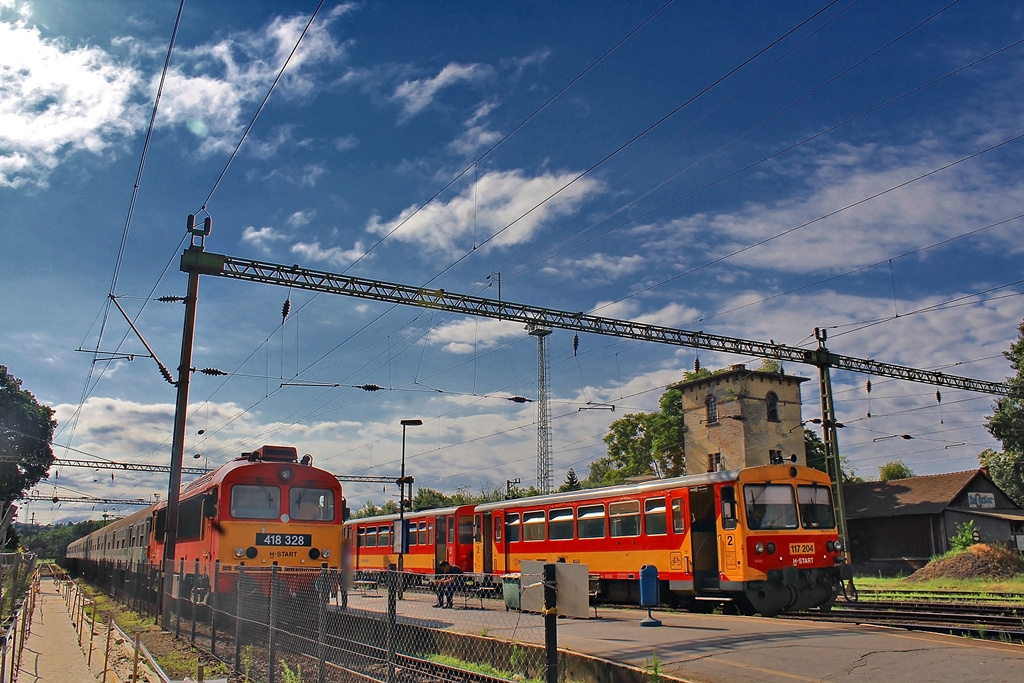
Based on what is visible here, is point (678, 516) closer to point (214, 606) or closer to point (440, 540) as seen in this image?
point (214, 606)

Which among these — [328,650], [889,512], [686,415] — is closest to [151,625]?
[328,650]

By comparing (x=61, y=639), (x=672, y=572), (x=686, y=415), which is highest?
(x=686, y=415)

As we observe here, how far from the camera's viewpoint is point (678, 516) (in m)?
16.5

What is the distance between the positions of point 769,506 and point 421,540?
1679cm

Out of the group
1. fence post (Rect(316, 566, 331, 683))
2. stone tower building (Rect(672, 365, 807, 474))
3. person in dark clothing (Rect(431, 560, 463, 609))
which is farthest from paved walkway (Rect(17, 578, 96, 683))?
stone tower building (Rect(672, 365, 807, 474))

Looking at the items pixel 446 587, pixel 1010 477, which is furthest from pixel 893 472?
pixel 446 587

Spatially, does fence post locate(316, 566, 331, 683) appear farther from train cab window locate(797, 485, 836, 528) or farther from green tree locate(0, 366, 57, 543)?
green tree locate(0, 366, 57, 543)

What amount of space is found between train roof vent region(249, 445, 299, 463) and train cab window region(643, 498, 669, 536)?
7.91 m

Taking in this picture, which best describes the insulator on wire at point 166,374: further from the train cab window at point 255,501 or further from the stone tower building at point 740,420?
the stone tower building at point 740,420

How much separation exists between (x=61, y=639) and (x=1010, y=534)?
38.7 metres

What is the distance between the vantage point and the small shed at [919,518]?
1382 inches

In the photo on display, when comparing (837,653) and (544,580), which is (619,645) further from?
(544,580)

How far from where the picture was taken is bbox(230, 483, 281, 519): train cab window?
16.1m

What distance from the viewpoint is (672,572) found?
16453 mm
